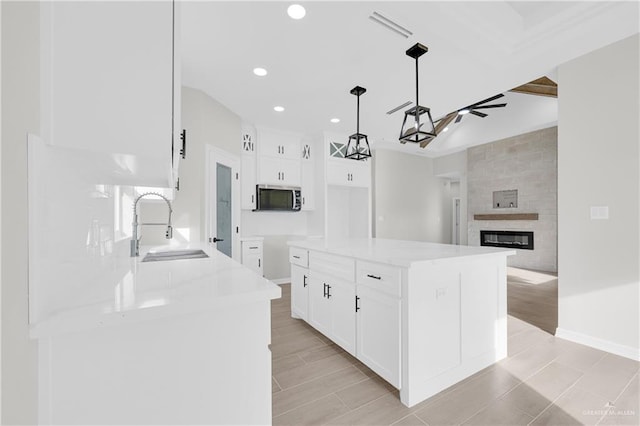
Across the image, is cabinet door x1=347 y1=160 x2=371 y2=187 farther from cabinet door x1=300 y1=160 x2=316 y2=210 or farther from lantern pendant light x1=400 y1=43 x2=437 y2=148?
lantern pendant light x1=400 y1=43 x2=437 y2=148

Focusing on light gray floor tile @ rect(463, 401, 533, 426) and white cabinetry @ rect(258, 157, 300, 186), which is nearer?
light gray floor tile @ rect(463, 401, 533, 426)

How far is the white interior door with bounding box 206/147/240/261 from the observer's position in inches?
132

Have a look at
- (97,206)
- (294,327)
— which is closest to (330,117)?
(294,327)

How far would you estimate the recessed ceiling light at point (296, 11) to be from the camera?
75.8 inches

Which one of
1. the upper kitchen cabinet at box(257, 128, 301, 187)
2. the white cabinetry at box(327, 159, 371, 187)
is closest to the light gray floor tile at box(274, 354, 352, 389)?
the upper kitchen cabinet at box(257, 128, 301, 187)

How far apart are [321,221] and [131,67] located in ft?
13.4

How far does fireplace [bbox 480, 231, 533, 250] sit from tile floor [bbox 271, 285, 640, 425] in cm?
418

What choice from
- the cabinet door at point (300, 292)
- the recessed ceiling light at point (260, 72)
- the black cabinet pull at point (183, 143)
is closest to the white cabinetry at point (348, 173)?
the recessed ceiling light at point (260, 72)

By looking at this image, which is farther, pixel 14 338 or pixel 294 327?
pixel 294 327

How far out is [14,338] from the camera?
1.87 feet

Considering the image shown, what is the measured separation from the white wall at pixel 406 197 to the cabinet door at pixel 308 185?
1.54 m

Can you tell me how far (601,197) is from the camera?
7.64ft

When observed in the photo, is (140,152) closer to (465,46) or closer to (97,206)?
(97,206)

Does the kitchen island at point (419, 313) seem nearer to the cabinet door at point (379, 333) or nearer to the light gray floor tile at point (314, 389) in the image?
the cabinet door at point (379, 333)
